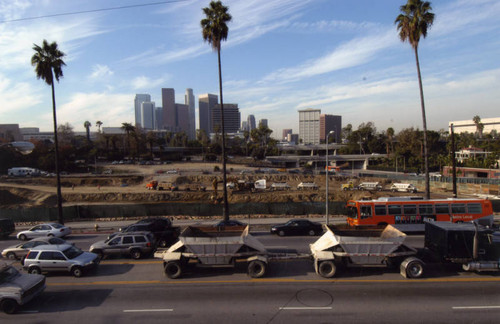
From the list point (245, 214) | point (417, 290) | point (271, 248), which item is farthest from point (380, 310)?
point (245, 214)

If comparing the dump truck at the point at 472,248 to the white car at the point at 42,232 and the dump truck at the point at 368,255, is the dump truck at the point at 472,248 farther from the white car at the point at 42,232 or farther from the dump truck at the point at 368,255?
the white car at the point at 42,232

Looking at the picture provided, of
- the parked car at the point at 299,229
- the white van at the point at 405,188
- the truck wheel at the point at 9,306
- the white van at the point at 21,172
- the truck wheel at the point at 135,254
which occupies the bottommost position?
the white van at the point at 405,188

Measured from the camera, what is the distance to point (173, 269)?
44.7ft

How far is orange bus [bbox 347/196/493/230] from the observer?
22.6 metres

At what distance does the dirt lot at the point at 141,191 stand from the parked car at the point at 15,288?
40.2 metres

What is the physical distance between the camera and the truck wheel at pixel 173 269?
534 inches

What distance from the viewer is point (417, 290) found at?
1179cm

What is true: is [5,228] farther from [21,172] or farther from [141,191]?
[21,172]

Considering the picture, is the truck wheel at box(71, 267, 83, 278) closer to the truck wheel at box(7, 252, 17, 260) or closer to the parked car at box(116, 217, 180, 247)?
the parked car at box(116, 217, 180, 247)

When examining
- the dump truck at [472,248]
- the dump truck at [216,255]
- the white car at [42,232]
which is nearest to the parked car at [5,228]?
the white car at [42,232]

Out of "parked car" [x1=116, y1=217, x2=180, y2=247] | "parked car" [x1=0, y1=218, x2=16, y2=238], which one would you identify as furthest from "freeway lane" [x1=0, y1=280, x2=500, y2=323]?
"parked car" [x1=0, y1=218, x2=16, y2=238]

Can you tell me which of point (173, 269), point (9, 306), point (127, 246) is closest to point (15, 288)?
point (9, 306)

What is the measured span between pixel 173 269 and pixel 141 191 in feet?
179

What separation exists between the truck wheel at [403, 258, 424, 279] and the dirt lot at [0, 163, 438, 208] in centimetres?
4057
